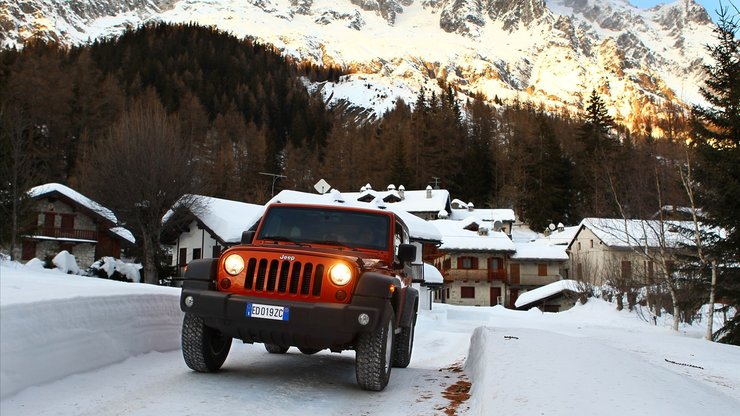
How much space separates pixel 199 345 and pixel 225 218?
3302 cm

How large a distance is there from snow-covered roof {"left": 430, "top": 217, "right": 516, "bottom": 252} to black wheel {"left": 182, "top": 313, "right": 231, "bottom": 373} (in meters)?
51.8

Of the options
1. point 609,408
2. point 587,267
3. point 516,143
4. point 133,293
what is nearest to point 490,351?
point 609,408

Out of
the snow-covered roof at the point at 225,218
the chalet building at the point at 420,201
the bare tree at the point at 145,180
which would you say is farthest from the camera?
the chalet building at the point at 420,201

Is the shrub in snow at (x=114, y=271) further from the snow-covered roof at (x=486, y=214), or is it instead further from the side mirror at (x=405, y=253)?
the snow-covered roof at (x=486, y=214)

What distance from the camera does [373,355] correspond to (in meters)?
5.72

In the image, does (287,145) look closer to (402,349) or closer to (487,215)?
(487,215)

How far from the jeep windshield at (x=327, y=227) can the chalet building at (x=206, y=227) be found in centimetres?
2819

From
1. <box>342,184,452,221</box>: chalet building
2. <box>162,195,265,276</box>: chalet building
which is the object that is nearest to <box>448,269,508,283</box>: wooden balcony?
<box>342,184,452,221</box>: chalet building

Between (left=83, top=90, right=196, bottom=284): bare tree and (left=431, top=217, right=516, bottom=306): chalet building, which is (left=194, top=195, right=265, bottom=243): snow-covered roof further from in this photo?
(left=431, top=217, right=516, bottom=306): chalet building

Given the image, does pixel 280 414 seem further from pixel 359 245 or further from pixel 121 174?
pixel 121 174

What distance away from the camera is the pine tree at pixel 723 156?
1972cm

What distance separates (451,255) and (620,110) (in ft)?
534

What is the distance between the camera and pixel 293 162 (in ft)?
275

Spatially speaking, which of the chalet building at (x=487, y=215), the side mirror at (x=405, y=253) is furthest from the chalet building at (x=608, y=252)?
the side mirror at (x=405, y=253)
